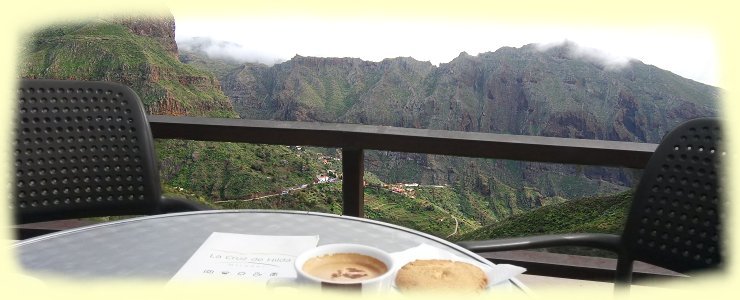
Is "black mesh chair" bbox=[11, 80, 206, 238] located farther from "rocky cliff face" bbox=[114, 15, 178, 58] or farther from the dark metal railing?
"rocky cliff face" bbox=[114, 15, 178, 58]

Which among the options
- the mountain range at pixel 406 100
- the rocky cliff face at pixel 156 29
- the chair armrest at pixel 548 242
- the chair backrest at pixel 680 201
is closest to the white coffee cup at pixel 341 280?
the chair armrest at pixel 548 242

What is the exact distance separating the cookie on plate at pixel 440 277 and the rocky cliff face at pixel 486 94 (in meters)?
15.0

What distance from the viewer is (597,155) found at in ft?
6.45

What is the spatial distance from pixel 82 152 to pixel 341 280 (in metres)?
1.25

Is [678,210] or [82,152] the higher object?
[82,152]

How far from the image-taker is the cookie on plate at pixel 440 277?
739 mm

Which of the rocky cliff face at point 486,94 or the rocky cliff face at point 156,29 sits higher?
the rocky cliff face at point 156,29

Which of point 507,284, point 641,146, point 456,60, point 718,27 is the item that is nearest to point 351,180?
point 641,146

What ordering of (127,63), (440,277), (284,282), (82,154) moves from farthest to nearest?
1. (127,63)
2. (82,154)
3. (440,277)
4. (284,282)

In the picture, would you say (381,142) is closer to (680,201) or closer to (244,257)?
(680,201)

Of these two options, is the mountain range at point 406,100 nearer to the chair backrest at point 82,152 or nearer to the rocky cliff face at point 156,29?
the rocky cliff face at point 156,29

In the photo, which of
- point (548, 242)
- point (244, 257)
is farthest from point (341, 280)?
point (548, 242)

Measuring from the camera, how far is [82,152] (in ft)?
5.44

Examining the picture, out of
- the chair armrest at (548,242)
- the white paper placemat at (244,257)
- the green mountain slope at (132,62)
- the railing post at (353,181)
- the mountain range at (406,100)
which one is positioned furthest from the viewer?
the green mountain slope at (132,62)
